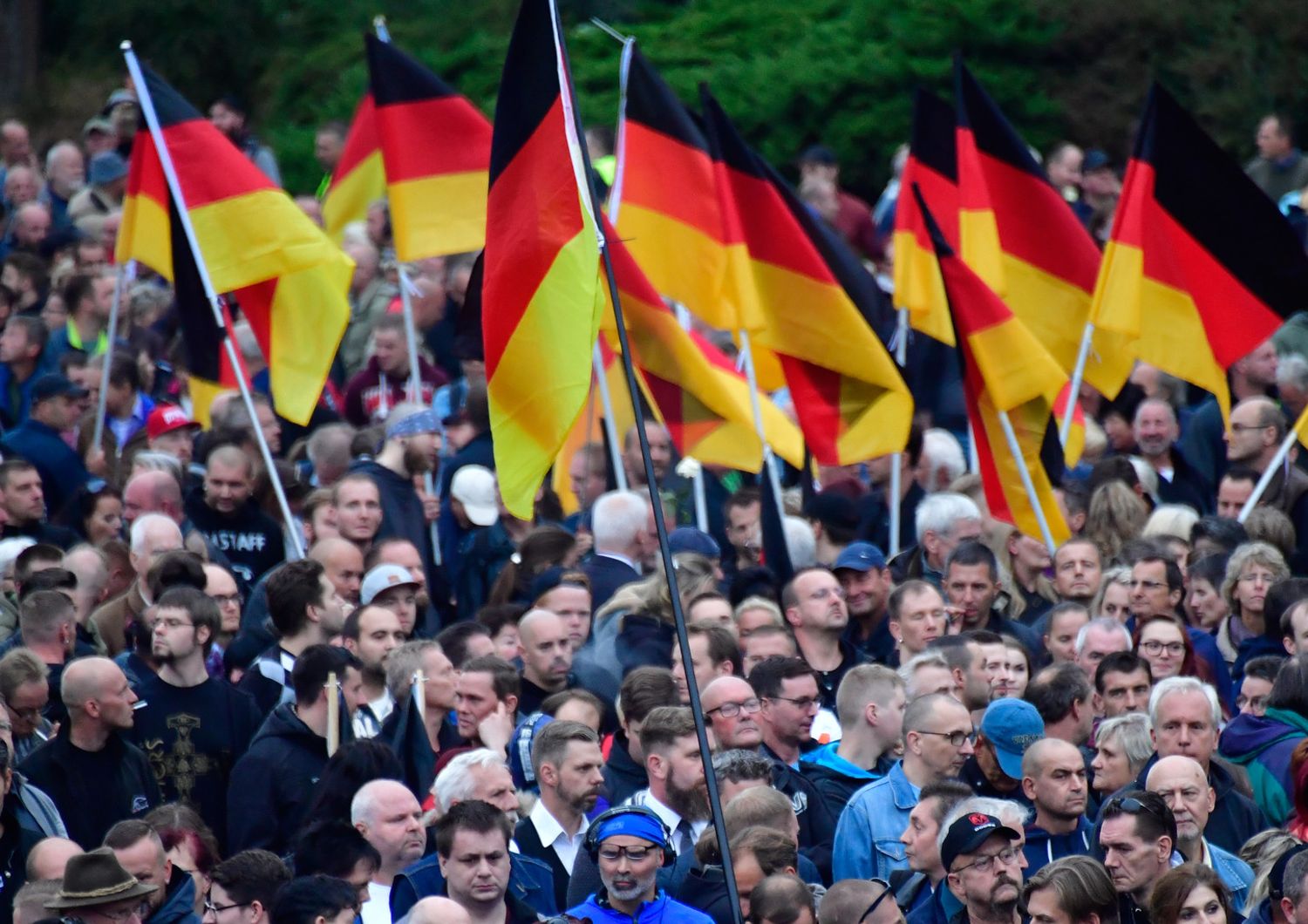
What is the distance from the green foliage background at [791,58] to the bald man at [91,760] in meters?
10.2

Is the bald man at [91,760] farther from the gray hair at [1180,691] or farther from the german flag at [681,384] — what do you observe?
the gray hair at [1180,691]

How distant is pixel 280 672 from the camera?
35.1ft

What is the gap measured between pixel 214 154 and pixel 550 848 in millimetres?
5315

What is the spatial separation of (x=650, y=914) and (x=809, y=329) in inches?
195

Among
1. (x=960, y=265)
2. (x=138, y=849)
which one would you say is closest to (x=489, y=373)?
(x=138, y=849)

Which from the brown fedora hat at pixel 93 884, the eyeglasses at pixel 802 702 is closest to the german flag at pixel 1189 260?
the eyeglasses at pixel 802 702

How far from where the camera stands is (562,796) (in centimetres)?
918

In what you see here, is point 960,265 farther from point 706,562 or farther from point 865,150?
point 865,150

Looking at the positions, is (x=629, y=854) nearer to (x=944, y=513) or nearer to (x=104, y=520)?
(x=944, y=513)

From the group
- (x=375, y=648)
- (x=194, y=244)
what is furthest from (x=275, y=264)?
(x=375, y=648)

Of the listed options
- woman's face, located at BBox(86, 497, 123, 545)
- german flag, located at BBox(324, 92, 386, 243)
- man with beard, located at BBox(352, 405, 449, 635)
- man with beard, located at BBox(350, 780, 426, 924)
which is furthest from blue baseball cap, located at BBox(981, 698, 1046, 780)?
german flag, located at BBox(324, 92, 386, 243)

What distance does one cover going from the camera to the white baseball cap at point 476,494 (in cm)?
1326

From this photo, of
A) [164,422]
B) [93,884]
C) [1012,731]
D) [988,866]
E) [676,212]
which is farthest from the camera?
[164,422]

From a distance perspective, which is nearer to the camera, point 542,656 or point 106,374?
point 542,656
